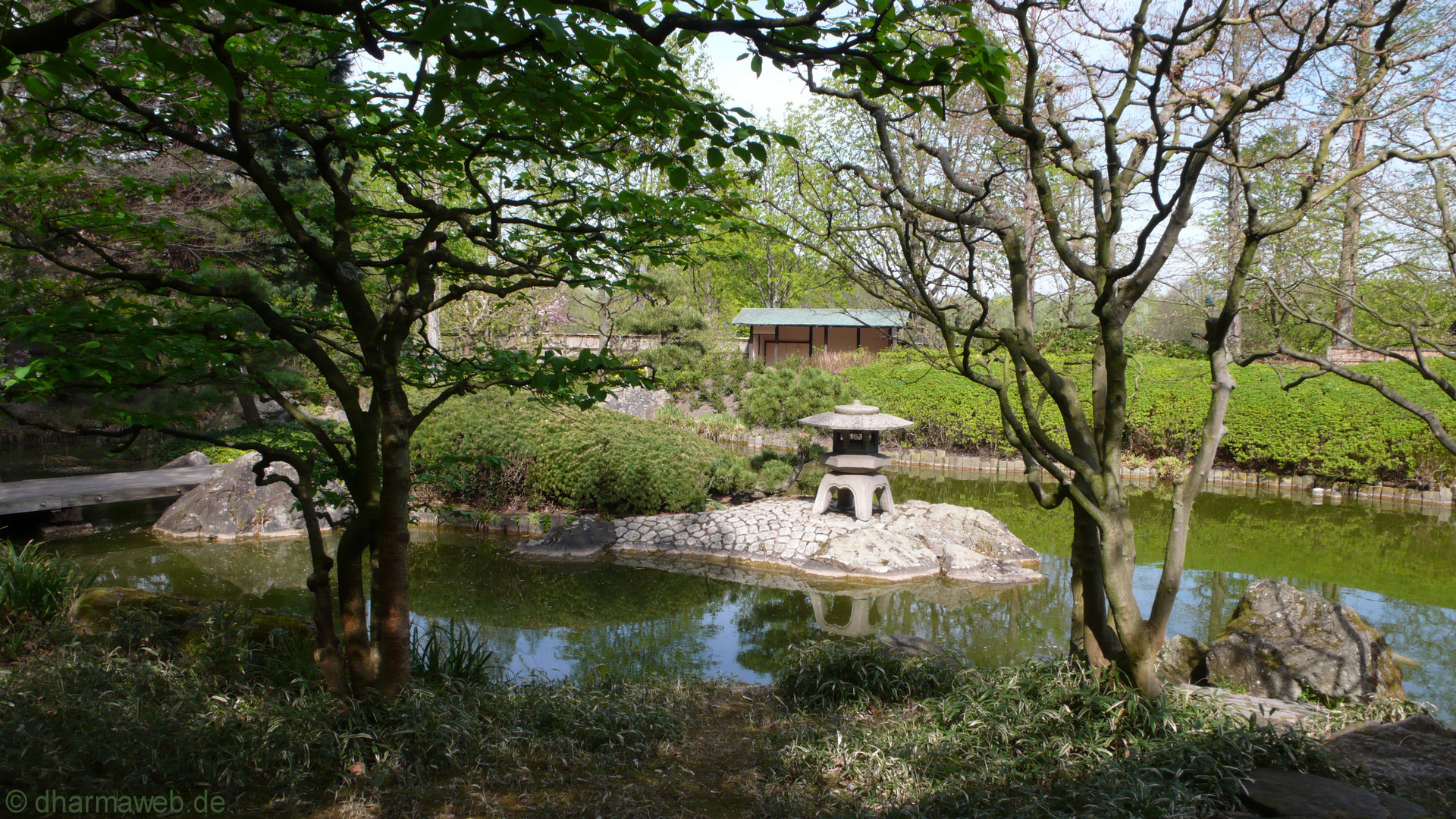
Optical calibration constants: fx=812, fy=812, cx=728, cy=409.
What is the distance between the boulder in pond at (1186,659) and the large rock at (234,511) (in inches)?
328

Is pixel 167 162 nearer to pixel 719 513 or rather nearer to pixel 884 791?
pixel 719 513

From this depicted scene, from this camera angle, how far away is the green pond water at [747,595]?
5.98m

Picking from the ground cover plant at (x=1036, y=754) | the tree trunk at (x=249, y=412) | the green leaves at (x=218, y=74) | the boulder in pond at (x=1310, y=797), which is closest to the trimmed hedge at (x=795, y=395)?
the tree trunk at (x=249, y=412)

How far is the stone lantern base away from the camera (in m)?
9.38

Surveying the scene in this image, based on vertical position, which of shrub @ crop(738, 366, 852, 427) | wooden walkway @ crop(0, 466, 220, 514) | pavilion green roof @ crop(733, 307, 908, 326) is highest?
pavilion green roof @ crop(733, 307, 908, 326)

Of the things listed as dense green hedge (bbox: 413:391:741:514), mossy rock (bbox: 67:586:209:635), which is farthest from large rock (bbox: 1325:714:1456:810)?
dense green hedge (bbox: 413:391:741:514)

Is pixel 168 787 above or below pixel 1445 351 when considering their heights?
below

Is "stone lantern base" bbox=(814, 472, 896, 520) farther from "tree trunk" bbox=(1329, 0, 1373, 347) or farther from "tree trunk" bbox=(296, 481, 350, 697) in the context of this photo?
"tree trunk" bbox=(296, 481, 350, 697)

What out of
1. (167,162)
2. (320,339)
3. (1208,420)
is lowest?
(1208,420)

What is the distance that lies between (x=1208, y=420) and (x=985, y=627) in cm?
412

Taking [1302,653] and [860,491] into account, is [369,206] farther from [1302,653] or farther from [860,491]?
[860,491]

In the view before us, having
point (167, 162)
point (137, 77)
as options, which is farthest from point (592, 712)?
point (167, 162)

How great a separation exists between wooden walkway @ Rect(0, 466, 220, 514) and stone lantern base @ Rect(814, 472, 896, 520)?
7199mm

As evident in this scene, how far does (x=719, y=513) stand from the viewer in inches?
374
